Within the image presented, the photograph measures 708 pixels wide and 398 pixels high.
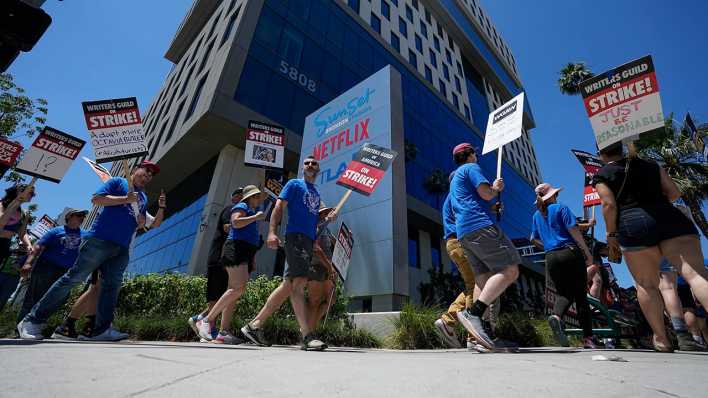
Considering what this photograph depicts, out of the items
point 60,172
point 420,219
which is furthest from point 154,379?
point 420,219

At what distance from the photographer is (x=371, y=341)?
4.89 meters

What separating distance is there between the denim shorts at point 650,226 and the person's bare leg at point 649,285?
4.0 inches

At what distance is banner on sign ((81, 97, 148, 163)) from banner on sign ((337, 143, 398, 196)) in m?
2.90

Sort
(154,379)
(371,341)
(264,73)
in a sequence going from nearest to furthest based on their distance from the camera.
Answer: (154,379)
(371,341)
(264,73)

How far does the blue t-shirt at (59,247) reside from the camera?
473 centimetres

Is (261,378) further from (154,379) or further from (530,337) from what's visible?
(530,337)

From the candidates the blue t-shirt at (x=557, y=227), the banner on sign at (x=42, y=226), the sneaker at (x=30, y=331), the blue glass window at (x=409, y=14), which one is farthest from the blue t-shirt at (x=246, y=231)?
the blue glass window at (x=409, y=14)

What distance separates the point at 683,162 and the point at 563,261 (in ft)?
53.7

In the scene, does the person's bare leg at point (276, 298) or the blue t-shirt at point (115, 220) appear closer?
the person's bare leg at point (276, 298)

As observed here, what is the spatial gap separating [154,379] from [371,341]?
13.2 feet

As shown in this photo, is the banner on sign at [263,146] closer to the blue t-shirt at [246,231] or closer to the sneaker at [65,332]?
the blue t-shirt at [246,231]

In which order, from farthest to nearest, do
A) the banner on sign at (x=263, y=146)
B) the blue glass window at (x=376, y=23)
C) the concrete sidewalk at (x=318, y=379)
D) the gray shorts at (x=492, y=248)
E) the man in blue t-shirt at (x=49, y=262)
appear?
the blue glass window at (x=376, y=23) < the banner on sign at (x=263, y=146) < the man in blue t-shirt at (x=49, y=262) < the gray shorts at (x=492, y=248) < the concrete sidewalk at (x=318, y=379)

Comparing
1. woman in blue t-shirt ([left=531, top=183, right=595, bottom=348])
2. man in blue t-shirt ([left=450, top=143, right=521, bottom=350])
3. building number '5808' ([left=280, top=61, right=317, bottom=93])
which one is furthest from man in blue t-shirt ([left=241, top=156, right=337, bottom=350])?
building number '5808' ([left=280, top=61, right=317, bottom=93])

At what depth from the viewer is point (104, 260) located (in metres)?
3.62
